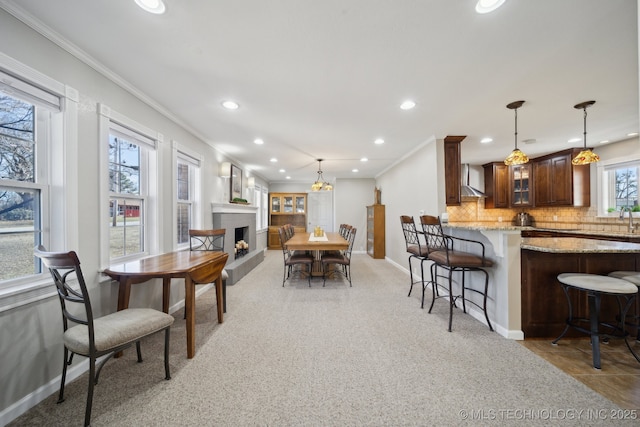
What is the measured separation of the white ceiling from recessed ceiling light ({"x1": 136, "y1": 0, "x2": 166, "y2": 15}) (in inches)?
2.2

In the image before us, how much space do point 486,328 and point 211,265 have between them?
2.86 metres

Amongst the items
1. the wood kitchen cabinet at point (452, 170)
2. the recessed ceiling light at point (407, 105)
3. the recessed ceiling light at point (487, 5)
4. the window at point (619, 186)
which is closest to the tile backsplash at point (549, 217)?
the window at point (619, 186)

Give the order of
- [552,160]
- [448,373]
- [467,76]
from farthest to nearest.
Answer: [552,160], [467,76], [448,373]

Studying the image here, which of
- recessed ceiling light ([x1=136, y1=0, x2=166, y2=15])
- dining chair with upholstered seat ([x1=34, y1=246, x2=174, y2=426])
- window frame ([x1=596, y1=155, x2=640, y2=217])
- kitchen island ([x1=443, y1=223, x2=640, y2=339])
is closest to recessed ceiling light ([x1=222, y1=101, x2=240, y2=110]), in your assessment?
recessed ceiling light ([x1=136, y1=0, x2=166, y2=15])

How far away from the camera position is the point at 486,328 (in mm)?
2504

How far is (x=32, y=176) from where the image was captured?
5.41 ft

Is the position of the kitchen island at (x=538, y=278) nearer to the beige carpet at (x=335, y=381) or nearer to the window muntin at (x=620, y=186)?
the beige carpet at (x=335, y=381)

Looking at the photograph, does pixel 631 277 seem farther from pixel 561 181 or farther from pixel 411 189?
pixel 561 181

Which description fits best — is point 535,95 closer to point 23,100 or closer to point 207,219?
point 23,100

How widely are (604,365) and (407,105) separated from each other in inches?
110

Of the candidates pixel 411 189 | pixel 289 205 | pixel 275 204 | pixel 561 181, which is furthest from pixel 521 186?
pixel 275 204

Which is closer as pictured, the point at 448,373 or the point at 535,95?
the point at 448,373

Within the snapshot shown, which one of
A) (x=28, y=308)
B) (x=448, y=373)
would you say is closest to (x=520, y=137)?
(x=448, y=373)

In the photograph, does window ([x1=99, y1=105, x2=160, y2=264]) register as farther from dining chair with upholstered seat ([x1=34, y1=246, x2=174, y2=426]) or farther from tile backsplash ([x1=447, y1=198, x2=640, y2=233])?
tile backsplash ([x1=447, y1=198, x2=640, y2=233])
